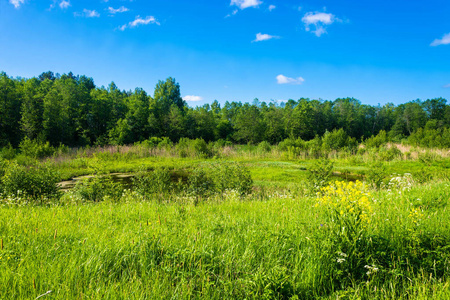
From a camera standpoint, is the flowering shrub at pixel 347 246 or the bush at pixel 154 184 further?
the bush at pixel 154 184

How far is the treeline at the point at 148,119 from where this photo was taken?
32719mm

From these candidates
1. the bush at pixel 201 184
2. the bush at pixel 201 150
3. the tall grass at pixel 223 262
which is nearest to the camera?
the tall grass at pixel 223 262

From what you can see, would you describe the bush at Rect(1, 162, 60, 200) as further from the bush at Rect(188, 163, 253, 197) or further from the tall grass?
the tall grass

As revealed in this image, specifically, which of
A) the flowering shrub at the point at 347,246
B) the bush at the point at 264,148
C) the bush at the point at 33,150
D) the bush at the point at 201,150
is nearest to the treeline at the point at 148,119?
the bush at the point at 33,150

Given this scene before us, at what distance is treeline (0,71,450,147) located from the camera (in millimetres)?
32719

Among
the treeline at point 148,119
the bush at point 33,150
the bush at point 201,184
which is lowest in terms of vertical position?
the bush at point 201,184

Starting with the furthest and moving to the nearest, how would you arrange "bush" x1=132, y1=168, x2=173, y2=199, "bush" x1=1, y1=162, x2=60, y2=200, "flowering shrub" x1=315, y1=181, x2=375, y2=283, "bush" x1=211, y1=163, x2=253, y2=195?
"bush" x1=211, y1=163, x2=253, y2=195 → "bush" x1=132, y1=168, x2=173, y2=199 → "bush" x1=1, y1=162, x2=60, y2=200 → "flowering shrub" x1=315, y1=181, x2=375, y2=283

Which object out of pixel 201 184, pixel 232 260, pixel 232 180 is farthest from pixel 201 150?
pixel 232 260

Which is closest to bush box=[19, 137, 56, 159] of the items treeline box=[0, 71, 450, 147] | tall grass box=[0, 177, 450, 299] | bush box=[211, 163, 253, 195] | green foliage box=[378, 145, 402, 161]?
treeline box=[0, 71, 450, 147]

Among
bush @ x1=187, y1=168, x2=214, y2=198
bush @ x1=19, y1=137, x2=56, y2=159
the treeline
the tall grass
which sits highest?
the treeline

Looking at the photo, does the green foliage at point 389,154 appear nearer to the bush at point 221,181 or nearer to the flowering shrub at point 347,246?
the bush at point 221,181

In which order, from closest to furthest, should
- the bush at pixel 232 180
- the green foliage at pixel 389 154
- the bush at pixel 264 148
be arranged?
the bush at pixel 232 180 < the green foliage at pixel 389 154 < the bush at pixel 264 148

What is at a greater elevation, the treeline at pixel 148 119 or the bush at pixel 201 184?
the treeline at pixel 148 119

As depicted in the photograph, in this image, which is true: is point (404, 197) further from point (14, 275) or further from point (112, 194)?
point (112, 194)
